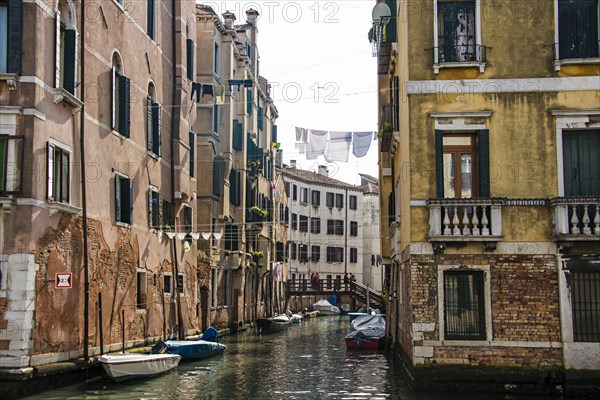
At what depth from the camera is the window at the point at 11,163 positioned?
580 inches

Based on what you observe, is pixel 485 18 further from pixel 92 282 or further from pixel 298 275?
pixel 298 275

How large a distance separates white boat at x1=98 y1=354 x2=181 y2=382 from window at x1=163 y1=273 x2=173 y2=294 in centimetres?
534

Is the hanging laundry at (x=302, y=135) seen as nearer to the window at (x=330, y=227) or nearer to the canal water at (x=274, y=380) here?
the canal water at (x=274, y=380)

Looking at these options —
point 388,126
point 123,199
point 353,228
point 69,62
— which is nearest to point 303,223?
point 353,228

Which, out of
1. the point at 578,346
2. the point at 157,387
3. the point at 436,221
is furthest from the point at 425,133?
the point at 157,387

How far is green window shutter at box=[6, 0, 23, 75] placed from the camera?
1489 centimetres

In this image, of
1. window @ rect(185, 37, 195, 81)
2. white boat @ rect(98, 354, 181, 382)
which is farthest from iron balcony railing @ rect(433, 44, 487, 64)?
window @ rect(185, 37, 195, 81)

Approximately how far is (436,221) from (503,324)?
7.49 ft

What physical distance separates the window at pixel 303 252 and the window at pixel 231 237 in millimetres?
25021

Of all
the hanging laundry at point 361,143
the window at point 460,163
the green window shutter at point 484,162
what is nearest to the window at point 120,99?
the window at point 460,163

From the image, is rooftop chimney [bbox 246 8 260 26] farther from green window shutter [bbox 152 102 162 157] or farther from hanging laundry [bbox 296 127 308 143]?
green window shutter [bbox 152 102 162 157]

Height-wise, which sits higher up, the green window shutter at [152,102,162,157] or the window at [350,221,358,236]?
the green window shutter at [152,102,162,157]

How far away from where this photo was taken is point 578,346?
14531 mm

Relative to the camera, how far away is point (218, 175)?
1210 inches
